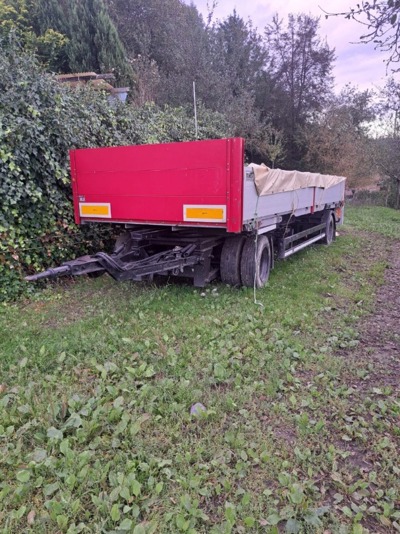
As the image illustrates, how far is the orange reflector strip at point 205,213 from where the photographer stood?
4391 mm

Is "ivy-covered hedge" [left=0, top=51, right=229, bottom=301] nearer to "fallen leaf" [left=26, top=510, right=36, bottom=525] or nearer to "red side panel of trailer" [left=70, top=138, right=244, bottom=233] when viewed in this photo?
"red side panel of trailer" [left=70, top=138, right=244, bottom=233]

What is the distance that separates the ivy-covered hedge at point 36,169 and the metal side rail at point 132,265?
3.60ft

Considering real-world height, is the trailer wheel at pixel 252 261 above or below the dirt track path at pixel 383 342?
above

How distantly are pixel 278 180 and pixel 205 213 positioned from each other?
1443 millimetres

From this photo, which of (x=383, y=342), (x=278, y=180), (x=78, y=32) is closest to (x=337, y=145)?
(x=78, y=32)

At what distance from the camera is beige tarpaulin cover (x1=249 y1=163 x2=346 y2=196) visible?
4.75 metres

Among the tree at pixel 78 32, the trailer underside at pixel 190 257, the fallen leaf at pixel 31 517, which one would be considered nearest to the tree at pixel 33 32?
the tree at pixel 78 32

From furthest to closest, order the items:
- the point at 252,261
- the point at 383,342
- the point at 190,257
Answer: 1. the point at 252,261
2. the point at 190,257
3. the point at 383,342

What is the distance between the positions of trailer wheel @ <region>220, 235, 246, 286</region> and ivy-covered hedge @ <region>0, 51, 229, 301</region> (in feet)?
7.77

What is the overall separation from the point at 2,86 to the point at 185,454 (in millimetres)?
5046

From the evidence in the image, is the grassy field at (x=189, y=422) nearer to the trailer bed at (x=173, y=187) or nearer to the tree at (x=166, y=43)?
the trailer bed at (x=173, y=187)

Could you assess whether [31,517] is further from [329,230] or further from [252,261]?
[329,230]

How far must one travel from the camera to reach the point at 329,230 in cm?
945

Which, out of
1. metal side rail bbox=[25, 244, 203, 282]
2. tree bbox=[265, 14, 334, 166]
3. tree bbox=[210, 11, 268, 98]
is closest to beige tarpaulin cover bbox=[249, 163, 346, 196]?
metal side rail bbox=[25, 244, 203, 282]
